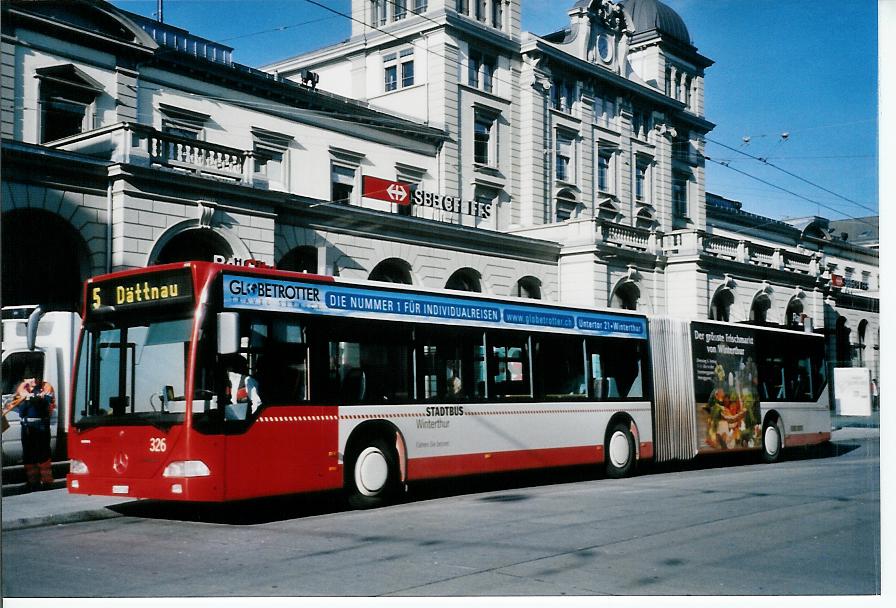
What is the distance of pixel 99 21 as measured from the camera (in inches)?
699

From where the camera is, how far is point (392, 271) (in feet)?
80.5

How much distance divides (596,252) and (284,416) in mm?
19126

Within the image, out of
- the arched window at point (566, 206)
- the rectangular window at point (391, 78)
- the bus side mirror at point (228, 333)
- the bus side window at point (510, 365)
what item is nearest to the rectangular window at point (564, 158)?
the arched window at point (566, 206)

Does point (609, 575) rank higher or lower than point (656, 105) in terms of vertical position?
lower

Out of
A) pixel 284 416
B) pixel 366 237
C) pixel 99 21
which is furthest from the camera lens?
pixel 366 237

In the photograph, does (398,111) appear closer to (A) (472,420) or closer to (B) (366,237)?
(B) (366,237)

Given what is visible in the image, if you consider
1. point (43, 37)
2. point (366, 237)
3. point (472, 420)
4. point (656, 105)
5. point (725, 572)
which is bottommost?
point (725, 572)

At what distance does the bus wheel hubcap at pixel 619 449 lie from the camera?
16984 mm

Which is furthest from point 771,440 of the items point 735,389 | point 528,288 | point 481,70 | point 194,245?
point 194,245

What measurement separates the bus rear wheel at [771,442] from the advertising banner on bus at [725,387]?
26 cm

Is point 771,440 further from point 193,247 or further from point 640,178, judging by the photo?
point 193,247

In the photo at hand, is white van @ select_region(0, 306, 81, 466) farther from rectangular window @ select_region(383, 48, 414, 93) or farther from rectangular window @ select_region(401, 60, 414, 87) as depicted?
rectangular window @ select_region(401, 60, 414, 87)

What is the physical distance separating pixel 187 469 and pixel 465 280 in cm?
1598

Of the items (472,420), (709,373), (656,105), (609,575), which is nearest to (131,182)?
(472,420)
